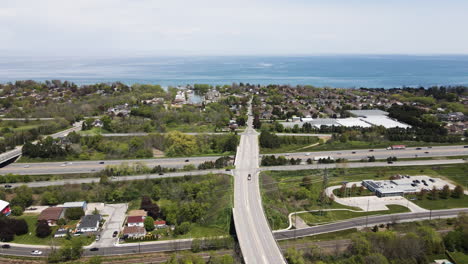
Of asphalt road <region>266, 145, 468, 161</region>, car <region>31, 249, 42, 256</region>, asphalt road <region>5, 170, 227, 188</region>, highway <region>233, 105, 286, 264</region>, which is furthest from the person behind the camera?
asphalt road <region>266, 145, 468, 161</region>

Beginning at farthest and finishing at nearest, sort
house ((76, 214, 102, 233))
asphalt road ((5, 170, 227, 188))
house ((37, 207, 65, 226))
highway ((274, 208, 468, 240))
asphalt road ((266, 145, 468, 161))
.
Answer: asphalt road ((266, 145, 468, 161))
asphalt road ((5, 170, 227, 188))
house ((37, 207, 65, 226))
house ((76, 214, 102, 233))
highway ((274, 208, 468, 240))

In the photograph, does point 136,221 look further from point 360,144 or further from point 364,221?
point 360,144

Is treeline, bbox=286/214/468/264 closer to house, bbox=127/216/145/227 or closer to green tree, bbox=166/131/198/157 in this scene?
house, bbox=127/216/145/227

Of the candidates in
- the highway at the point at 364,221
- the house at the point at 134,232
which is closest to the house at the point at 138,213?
the house at the point at 134,232

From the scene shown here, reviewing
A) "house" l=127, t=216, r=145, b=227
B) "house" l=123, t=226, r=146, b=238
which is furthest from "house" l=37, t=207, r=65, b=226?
"house" l=123, t=226, r=146, b=238

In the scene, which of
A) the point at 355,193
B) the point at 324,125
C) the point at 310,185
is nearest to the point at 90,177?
the point at 310,185

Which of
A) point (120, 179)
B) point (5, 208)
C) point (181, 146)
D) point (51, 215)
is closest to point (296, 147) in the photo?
point (181, 146)
